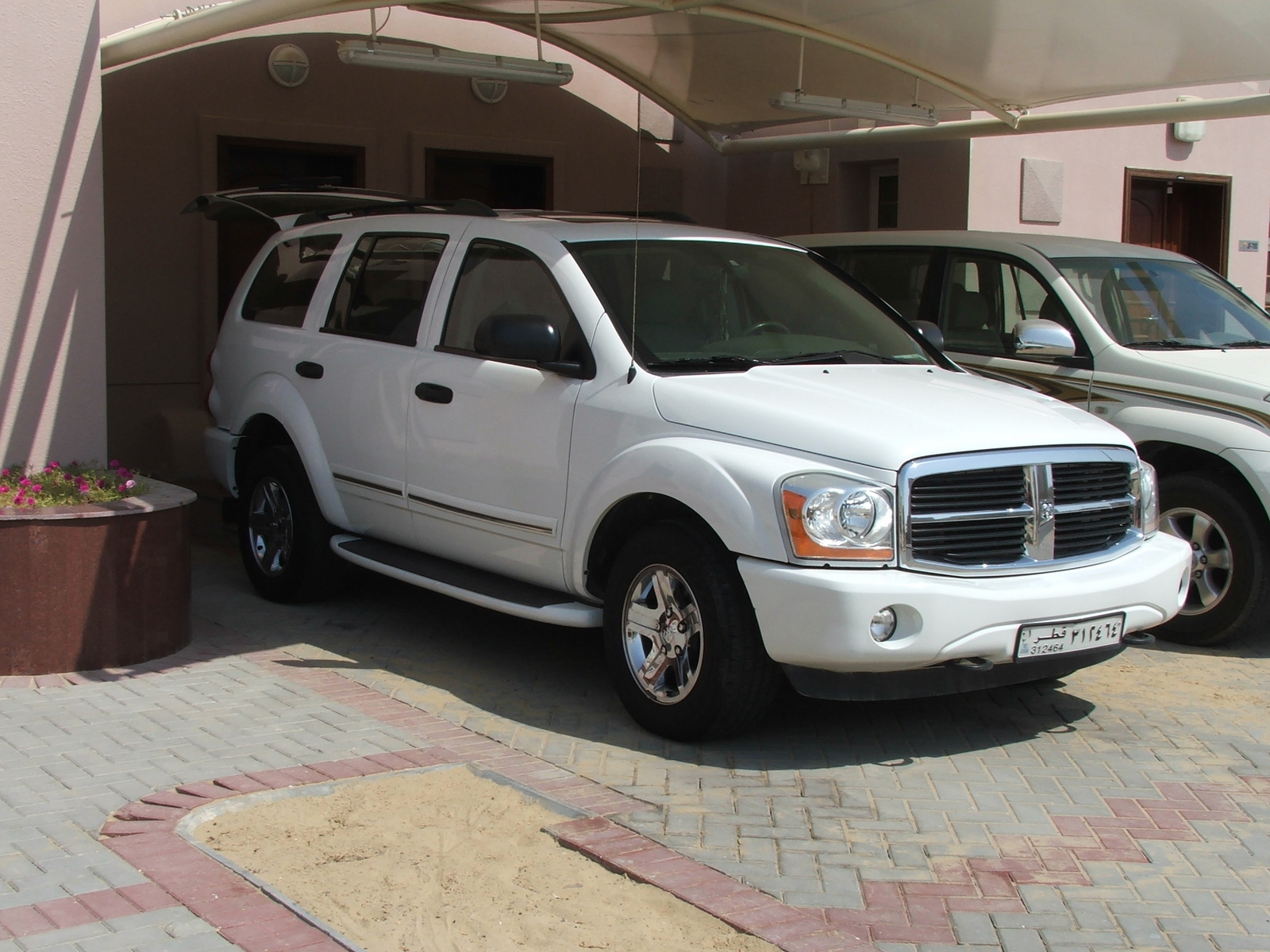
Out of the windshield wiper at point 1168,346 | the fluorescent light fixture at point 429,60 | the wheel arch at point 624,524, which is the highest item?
the fluorescent light fixture at point 429,60

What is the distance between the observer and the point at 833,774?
17.5 ft

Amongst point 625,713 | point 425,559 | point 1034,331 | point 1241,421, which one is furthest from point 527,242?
point 1241,421

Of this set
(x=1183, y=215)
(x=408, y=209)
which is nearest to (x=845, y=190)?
(x=1183, y=215)

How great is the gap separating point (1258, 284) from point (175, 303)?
1015 cm

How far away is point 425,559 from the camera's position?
22.5 feet

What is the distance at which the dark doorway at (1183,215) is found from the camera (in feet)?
44.8

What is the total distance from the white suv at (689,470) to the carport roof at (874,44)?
2.24 m

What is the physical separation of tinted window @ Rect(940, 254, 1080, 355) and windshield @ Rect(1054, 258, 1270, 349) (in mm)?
192

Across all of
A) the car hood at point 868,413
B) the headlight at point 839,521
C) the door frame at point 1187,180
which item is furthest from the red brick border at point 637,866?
the door frame at point 1187,180

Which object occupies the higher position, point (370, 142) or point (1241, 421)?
point (370, 142)

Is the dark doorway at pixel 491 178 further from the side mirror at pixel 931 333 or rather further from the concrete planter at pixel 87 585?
the concrete planter at pixel 87 585

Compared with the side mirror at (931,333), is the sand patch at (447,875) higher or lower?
lower

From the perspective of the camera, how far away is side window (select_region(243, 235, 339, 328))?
7.76 metres

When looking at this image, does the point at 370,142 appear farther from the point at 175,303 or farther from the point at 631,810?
the point at 631,810
